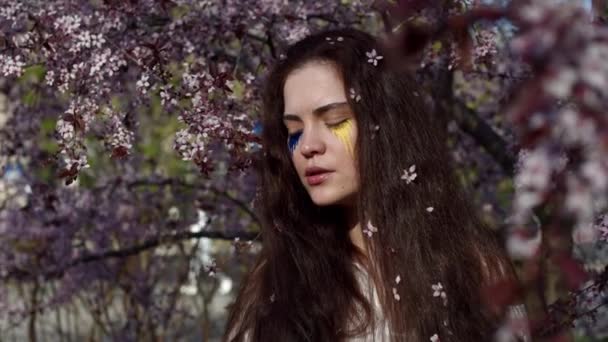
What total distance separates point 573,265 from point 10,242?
5.13 metres

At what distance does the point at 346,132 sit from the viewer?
95.3 inches

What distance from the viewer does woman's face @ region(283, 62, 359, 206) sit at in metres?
2.33

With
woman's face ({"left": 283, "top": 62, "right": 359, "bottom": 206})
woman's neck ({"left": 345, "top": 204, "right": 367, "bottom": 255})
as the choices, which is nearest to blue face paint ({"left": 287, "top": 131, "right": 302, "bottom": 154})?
woman's face ({"left": 283, "top": 62, "right": 359, "bottom": 206})

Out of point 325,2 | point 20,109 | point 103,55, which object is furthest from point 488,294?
point 20,109

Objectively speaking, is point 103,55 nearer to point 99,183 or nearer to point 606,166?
point 606,166

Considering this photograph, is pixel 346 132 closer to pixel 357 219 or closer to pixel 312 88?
pixel 312 88

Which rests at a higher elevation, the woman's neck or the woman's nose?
the woman's nose

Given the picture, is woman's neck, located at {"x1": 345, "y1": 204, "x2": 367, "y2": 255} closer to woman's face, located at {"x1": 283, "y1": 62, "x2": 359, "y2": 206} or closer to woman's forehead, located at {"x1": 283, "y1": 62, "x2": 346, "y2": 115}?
woman's face, located at {"x1": 283, "y1": 62, "x2": 359, "y2": 206}

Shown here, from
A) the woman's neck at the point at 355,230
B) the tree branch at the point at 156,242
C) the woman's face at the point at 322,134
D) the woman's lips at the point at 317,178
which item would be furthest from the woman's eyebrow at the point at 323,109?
the tree branch at the point at 156,242

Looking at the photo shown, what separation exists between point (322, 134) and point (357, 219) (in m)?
0.36

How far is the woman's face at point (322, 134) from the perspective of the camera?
2.33 metres

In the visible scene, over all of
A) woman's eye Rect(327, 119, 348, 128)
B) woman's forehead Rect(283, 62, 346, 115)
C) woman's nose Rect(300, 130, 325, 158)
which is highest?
woman's forehead Rect(283, 62, 346, 115)

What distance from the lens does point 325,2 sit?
361 cm

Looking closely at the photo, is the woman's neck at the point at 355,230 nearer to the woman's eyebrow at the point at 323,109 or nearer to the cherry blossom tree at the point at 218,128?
the cherry blossom tree at the point at 218,128
